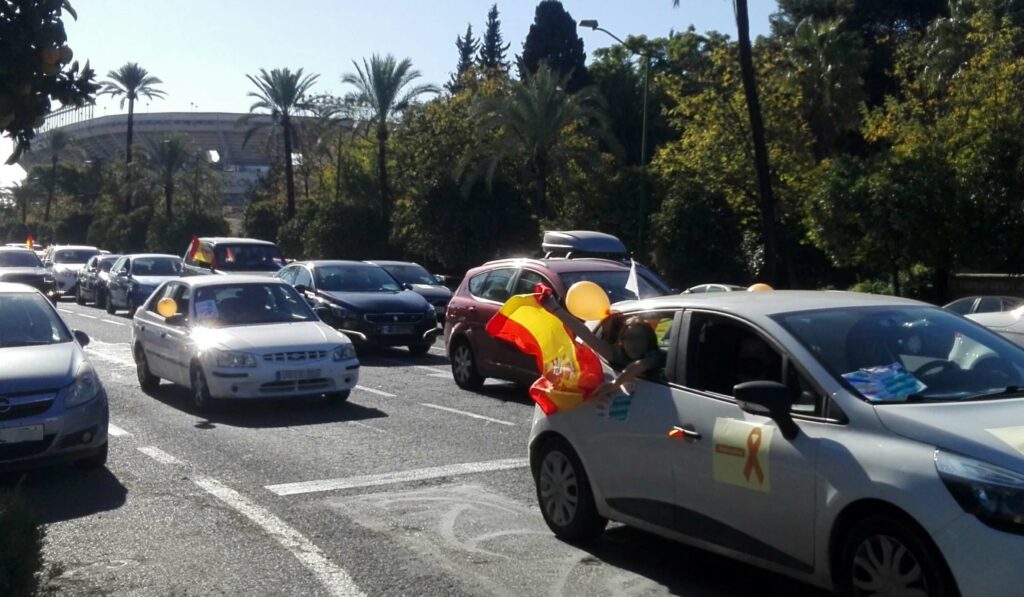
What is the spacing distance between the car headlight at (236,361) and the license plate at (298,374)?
324mm

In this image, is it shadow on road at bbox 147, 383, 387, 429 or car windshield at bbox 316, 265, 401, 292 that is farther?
car windshield at bbox 316, 265, 401, 292

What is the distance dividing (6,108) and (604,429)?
354 centimetres

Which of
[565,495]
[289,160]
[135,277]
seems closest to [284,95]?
[289,160]

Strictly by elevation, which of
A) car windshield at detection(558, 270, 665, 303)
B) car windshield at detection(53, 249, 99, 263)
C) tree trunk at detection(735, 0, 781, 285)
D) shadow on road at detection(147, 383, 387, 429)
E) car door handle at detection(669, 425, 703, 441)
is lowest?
shadow on road at detection(147, 383, 387, 429)

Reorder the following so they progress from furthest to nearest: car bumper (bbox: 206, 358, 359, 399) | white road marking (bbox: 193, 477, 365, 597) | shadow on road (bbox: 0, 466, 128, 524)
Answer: car bumper (bbox: 206, 358, 359, 399) < shadow on road (bbox: 0, 466, 128, 524) < white road marking (bbox: 193, 477, 365, 597)

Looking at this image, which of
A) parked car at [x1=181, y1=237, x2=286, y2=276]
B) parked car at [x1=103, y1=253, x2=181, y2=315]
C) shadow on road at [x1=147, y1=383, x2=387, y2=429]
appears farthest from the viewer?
parked car at [x1=103, y1=253, x2=181, y2=315]

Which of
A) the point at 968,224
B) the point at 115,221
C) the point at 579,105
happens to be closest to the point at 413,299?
the point at 968,224

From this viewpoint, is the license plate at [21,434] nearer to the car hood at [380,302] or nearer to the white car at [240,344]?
the white car at [240,344]

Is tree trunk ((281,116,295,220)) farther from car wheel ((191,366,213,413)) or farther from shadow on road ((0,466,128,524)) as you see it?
shadow on road ((0,466,128,524))

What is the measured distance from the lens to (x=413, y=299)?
63.1ft

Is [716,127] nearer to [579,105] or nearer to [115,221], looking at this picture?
[579,105]

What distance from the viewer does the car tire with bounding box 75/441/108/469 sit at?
30.7 ft

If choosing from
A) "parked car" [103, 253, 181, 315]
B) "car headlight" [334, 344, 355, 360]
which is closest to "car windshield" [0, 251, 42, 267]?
"parked car" [103, 253, 181, 315]

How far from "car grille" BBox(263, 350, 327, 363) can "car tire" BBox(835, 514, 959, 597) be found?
8.25 metres
